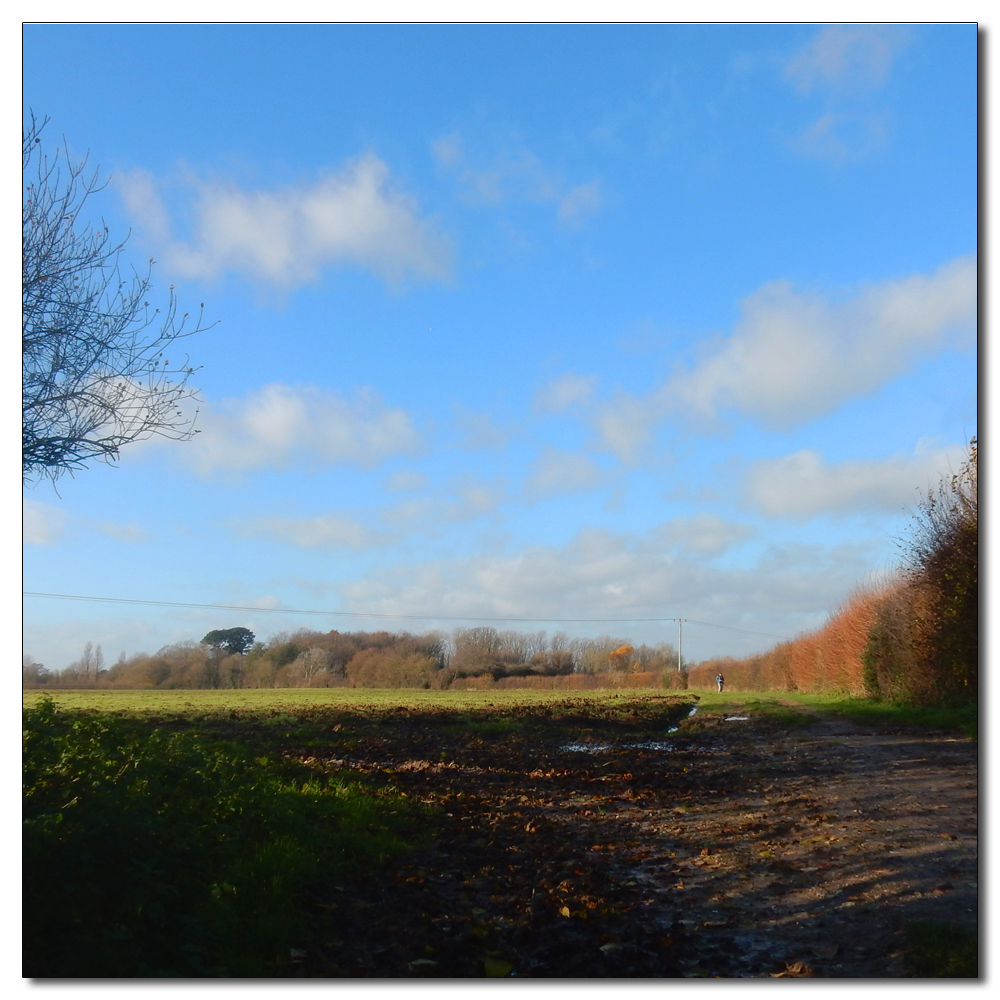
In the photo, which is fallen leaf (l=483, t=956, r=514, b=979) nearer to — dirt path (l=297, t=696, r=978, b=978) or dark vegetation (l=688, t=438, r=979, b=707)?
dirt path (l=297, t=696, r=978, b=978)

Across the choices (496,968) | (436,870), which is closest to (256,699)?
(436,870)

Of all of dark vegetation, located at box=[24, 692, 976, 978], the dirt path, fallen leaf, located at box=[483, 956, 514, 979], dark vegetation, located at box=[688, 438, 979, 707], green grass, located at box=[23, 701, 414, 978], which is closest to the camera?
green grass, located at box=[23, 701, 414, 978]

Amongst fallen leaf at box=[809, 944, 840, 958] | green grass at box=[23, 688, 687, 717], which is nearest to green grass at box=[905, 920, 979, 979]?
fallen leaf at box=[809, 944, 840, 958]

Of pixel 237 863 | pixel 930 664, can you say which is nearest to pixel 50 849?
pixel 237 863

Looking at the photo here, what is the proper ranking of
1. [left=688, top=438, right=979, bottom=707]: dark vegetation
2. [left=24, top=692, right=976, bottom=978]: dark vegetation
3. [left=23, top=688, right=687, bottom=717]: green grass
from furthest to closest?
[left=688, top=438, right=979, bottom=707]: dark vegetation, [left=23, top=688, right=687, bottom=717]: green grass, [left=24, top=692, right=976, bottom=978]: dark vegetation

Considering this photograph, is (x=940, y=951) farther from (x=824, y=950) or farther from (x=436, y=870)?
(x=436, y=870)

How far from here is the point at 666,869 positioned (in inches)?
263

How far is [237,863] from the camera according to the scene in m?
5.27

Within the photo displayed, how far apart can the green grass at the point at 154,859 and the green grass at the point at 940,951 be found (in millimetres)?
3731

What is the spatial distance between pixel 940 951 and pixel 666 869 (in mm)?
2584

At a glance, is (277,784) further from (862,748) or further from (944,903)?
(862,748)

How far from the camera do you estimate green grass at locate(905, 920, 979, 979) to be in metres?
4.37

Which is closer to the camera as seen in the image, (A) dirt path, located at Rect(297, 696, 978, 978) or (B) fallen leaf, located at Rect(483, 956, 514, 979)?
(B) fallen leaf, located at Rect(483, 956, 514, 979)

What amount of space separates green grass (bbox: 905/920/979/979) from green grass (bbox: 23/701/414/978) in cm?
373
